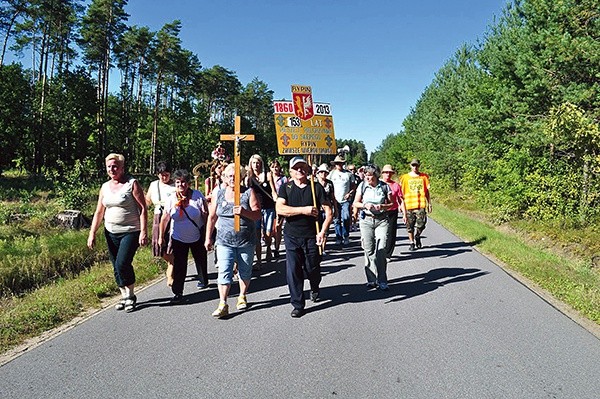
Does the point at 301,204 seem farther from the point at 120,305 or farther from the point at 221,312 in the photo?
the point at 120,305

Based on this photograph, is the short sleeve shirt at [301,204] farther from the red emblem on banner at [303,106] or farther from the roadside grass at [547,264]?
the roadside grass at [547,264]

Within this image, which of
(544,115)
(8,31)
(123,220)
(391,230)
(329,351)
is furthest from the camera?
(8,31)

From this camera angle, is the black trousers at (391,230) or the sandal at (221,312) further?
the black trousers at (391,230)

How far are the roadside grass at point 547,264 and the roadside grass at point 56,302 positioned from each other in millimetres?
6198

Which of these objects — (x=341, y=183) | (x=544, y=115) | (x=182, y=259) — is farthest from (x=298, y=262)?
(x=544, y=115)

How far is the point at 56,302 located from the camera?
5.73 meters

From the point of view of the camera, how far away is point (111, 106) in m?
47.8

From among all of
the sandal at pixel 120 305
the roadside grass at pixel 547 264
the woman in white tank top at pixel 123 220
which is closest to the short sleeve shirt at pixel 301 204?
the woman in white tank top at pixel 123 220

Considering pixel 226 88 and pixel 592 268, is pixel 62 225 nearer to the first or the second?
pixel 592 268

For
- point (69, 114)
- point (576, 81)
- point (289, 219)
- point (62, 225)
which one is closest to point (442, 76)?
point (576, 81)

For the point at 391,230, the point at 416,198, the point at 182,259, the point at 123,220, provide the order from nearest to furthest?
the point at 123,220 < the point at 182,259 < the point at 391,230 < the point at 416,198

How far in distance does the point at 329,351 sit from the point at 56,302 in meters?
3.63

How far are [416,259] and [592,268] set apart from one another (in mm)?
3277

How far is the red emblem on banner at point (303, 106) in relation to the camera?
8141 mm
